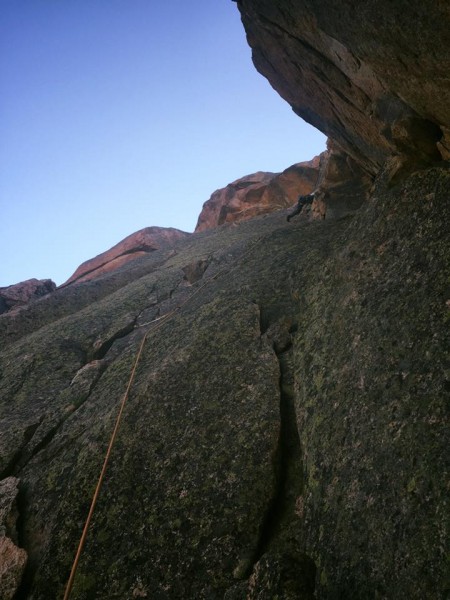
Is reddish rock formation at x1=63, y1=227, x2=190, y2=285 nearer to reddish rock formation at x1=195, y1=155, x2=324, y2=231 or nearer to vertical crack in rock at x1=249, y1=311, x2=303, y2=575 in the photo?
reddish rock formation at x1=195, y1=155, x2=324, y2=231

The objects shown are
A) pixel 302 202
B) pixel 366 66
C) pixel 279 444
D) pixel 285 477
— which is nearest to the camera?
pixel 285 477

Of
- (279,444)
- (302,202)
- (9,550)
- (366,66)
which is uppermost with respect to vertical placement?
(366,66)

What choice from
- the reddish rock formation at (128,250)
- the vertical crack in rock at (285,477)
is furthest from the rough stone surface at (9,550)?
the reddish rock formation at (128,250)

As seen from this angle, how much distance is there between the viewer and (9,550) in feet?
19.8

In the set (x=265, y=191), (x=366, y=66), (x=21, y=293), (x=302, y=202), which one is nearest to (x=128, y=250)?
(x=21, y=293)

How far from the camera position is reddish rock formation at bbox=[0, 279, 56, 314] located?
24250 mm

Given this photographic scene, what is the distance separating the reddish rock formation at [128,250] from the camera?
3049 centimetres

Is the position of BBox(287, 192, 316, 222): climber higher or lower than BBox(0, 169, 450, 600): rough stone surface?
higher

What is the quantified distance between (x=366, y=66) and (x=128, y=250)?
89.9ft

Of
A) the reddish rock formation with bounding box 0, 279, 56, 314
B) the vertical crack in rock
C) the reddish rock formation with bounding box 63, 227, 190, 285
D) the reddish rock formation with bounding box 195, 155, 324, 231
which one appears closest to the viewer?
the vertical crack in rock

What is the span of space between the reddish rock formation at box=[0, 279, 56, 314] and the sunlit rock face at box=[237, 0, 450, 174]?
19963 mm

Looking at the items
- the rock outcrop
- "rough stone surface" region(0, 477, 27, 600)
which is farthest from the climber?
"rough stone surface" region(0, 477, 27, 600)

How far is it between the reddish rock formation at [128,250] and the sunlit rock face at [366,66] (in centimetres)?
2055

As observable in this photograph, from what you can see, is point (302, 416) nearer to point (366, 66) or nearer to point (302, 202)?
point (366, 66)
